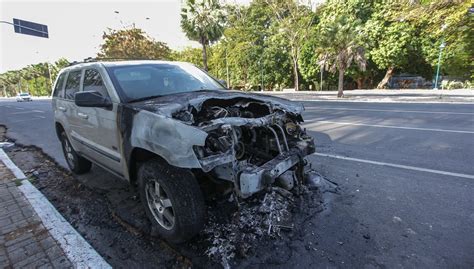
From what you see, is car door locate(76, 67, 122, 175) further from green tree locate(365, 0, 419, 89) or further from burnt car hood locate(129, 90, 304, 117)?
green tree locate(365, 0, 419, 89)

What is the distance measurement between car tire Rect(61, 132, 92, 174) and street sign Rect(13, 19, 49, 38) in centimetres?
2231

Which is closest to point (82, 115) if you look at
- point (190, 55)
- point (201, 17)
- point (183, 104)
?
point (183, 104)

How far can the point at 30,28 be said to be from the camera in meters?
21.7

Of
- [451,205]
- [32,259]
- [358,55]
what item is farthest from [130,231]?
[358,55]

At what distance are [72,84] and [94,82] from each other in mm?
1022

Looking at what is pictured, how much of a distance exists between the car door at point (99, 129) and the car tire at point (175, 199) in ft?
2.27

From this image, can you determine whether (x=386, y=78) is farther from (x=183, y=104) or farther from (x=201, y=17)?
(x=183, y=104)

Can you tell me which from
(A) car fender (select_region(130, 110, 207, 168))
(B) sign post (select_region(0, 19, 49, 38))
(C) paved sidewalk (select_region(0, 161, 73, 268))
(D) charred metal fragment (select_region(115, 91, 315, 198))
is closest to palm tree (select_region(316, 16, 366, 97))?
(D) charred metal fragment (select_region(115, 91, 315, 198))

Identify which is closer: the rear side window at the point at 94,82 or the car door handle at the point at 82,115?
the rear side window at the point at 94,82

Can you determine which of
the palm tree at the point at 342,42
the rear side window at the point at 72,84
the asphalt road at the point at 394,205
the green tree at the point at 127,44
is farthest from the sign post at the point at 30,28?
the palm tree at the point at 342,42

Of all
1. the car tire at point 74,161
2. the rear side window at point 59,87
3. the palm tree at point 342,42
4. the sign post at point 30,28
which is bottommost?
the car tire at point 74,161

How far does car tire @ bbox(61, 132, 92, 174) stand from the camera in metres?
4.62

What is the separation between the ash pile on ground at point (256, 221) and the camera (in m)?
2.51

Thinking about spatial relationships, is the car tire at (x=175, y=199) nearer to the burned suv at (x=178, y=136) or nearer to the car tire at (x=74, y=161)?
the burned suv at (x=178, y=136)
